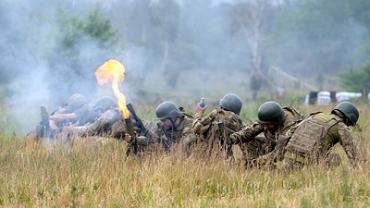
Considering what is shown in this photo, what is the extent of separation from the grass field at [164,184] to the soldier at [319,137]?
192mm

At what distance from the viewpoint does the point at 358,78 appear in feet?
102

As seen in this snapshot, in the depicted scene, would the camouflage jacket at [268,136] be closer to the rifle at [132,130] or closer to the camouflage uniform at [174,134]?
the camouflage uniform at [174,134]

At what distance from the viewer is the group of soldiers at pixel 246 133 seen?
294 inches

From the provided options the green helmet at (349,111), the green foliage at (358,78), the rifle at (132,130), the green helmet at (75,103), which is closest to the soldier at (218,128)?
the rifle at (132,130)

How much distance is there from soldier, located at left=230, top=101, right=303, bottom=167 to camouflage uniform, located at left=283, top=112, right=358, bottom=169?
0.28 metres

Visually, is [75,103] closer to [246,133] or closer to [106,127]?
[106,127]

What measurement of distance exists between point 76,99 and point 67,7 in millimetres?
11855

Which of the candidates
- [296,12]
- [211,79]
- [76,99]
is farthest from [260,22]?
[76,99]

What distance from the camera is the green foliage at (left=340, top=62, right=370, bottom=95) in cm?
3067

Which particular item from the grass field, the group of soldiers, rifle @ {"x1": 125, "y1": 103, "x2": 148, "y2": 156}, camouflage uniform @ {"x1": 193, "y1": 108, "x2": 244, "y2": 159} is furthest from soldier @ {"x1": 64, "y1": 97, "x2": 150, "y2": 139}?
camouflage uniform @ {"x1": 193, "y1": 108, "x2": 244, "y2": 159}

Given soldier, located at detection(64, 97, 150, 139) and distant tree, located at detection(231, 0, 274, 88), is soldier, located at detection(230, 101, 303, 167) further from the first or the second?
distant tree, located at detection(231, 0, 274, 88)

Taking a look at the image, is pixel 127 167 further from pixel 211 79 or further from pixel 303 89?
pixel 211 79

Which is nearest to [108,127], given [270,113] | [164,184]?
[270,113]

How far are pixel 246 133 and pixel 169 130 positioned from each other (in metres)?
1.12
